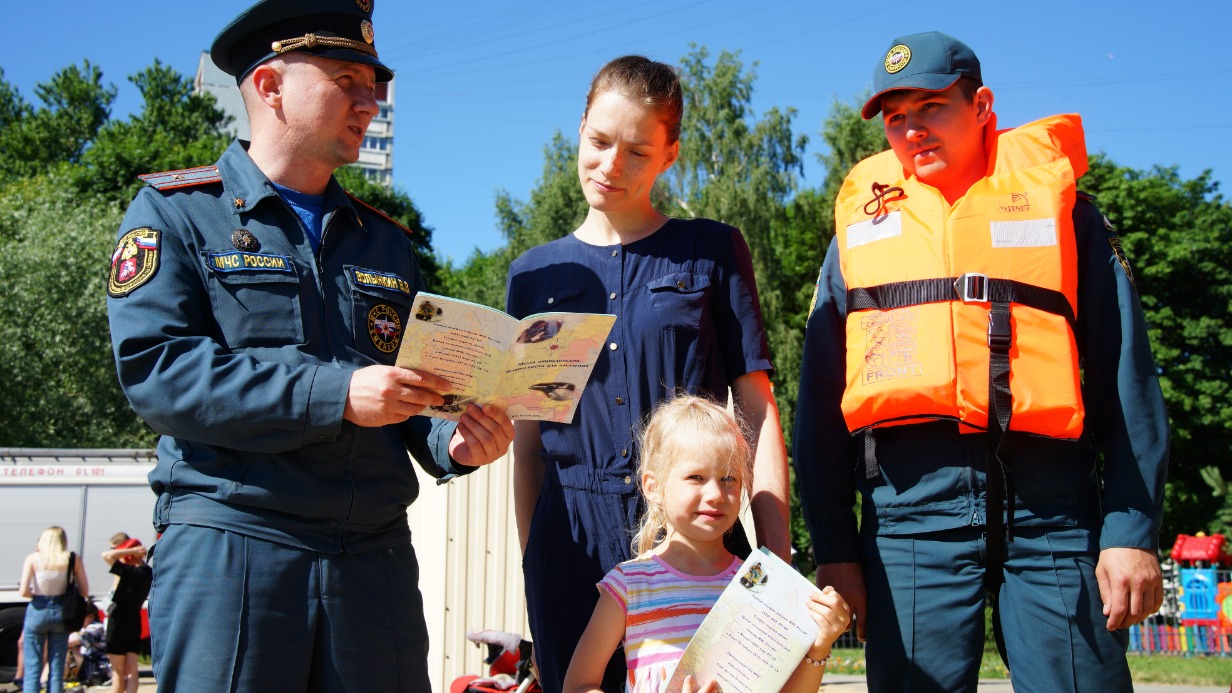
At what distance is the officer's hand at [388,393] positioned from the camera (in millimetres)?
2469

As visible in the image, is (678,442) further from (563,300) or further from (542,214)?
(542,214)

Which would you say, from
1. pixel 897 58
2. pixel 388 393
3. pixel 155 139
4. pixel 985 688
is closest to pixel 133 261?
pixel 388 393

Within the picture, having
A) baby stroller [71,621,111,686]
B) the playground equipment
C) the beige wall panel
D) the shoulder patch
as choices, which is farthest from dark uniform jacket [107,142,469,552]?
the playground equipment

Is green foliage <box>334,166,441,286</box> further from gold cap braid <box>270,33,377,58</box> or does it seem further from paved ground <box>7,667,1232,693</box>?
gold cap braid <box>270,33,377,58</box>

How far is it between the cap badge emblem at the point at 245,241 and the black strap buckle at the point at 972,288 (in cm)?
196

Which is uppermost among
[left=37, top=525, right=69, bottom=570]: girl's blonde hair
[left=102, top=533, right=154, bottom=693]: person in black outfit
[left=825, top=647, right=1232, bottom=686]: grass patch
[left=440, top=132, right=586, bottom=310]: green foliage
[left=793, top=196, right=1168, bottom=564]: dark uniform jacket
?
[left=440, top=132, right=586, bottom=310]: green foliage

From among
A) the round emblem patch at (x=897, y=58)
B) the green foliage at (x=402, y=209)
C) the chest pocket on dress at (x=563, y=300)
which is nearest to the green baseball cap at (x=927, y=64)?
the round emblem patch at (x=897, y=58)

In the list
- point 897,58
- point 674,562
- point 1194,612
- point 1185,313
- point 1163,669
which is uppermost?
point 1185,313

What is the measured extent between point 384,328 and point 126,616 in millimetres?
10966

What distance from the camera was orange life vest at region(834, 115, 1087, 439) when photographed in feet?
9.82

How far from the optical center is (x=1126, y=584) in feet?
9.38

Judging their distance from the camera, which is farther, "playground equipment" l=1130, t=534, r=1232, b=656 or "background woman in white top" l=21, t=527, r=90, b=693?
"playground equipment" l=1130, t=534, r=1232, b=656

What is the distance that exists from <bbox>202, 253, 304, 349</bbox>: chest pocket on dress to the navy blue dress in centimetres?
84

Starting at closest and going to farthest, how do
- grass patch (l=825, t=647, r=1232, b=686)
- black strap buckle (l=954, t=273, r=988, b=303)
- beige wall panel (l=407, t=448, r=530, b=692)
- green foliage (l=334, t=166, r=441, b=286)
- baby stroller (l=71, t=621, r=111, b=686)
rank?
black strap buckle (l=954, t=273, r=988, b=303)
beige wall panel (l=407, t=448, r=530, b=692)
grass patch (l=825, t=647, r=1232, b=686)
baby stroller (l=71, t=621, r=111, b=686)
green foliage (l=334, t=166, r=441, b=286)
